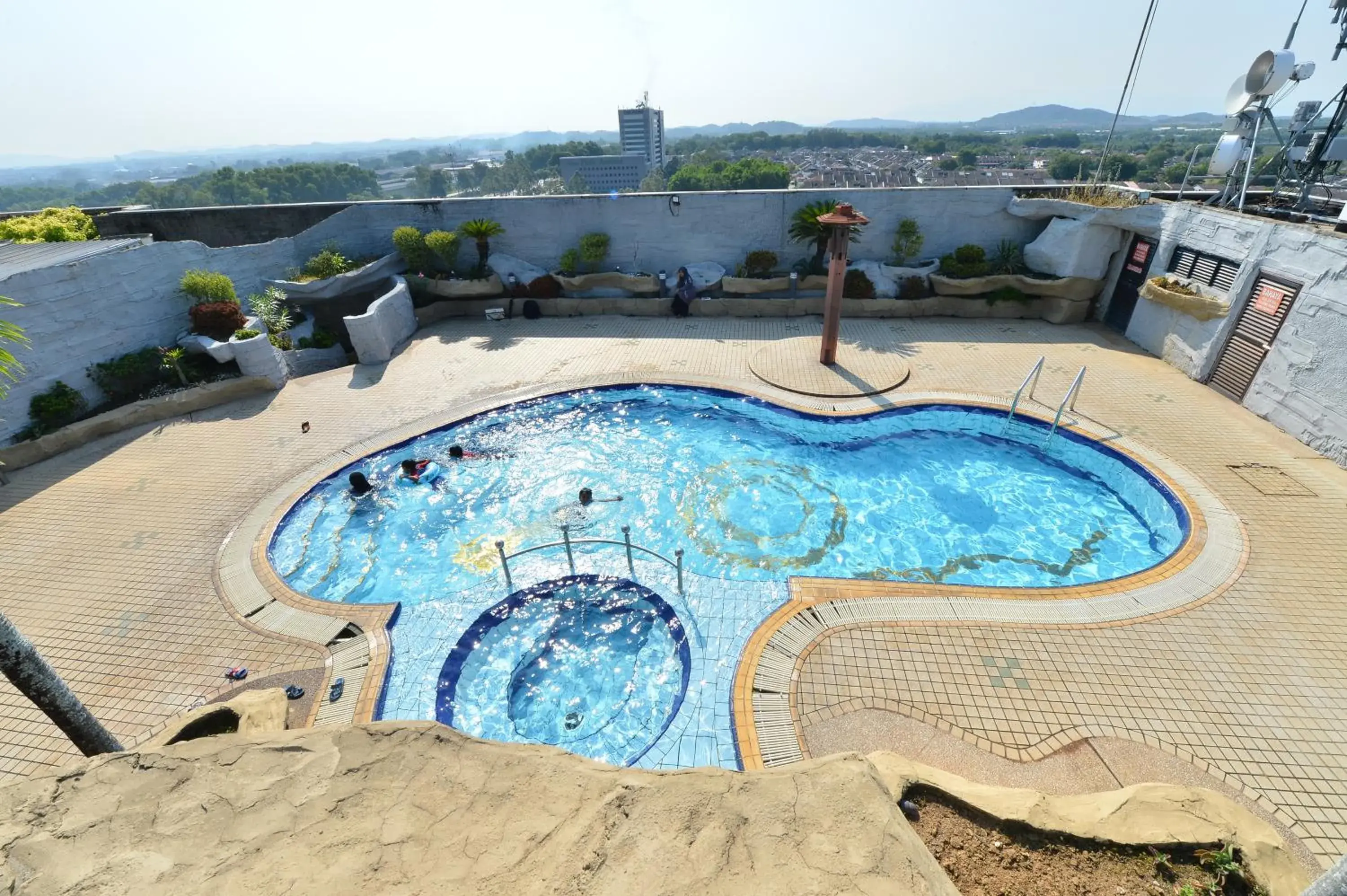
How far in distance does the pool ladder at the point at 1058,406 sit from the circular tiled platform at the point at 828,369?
2819 mm

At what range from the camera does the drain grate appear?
11.0 meters

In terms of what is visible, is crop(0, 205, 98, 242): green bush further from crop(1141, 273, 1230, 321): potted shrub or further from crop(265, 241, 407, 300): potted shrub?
crop(1141, 273, 1230, 321): potted shrub

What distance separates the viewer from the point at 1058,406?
46.5 feet

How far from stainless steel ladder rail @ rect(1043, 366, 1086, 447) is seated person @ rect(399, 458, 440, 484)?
14.8 metres

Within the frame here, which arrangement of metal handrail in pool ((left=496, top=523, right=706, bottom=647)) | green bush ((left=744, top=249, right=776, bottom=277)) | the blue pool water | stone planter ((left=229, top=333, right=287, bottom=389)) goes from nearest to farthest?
the blue pool water < metal handrail in pool ((left=496, top=523, right=706, bottom=647)) < stone planter ((left=229, top=333, right=287, bottom=389)) < green bush ((left=744, top=249, right=776, bottom=277))

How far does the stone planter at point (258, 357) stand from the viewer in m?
15.9

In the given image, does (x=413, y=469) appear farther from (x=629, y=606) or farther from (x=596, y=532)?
(x=629, y=606)

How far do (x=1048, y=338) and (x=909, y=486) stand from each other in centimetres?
939

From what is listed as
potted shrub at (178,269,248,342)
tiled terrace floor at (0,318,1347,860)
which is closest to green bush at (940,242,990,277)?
tiled terrace floor at (0,318,1347,860)

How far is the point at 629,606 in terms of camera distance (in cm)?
995

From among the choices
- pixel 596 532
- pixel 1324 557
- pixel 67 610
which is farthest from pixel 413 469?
pixel 1324 557

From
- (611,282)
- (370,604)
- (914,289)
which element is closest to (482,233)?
(611,282)

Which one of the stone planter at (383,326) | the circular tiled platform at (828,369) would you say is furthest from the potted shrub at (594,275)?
the circular tiled platform at (828,369)

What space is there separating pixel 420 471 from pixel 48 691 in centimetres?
847
